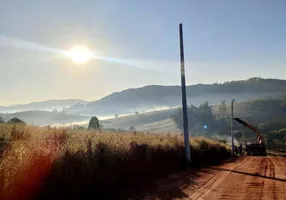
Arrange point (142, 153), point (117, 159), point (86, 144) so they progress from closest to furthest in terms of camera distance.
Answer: point (86, 144) → point (117, 159) → point (142, 153)

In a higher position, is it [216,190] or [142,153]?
[142,153]

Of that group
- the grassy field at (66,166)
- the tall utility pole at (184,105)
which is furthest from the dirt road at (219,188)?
the tall utility pole at (184,105)

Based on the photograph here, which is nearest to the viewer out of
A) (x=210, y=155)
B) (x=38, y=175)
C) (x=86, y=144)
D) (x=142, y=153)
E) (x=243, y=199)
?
(x=38, y=175)

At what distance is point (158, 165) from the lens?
61.8ft

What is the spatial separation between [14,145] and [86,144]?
3.12 metres

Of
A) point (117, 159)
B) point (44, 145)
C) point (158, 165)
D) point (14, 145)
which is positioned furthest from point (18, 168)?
Result: point (158, 165)

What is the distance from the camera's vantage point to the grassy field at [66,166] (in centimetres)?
915

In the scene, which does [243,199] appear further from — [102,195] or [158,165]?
[158,165]

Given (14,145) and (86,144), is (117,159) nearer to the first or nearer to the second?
(86,144)

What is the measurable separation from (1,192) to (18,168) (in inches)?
36.0

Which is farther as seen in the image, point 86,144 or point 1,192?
point 86,144

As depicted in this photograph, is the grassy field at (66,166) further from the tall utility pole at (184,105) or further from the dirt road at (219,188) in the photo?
the tall utility pole at (184,105)

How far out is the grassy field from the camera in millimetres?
9148

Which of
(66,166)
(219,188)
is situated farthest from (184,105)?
Result: (66,166)
